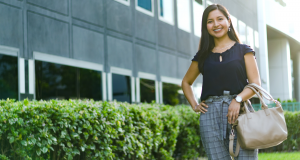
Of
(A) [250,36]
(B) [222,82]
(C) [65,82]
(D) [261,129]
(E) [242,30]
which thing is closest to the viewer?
(D) [261,129]

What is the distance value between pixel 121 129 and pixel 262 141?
11.1ft

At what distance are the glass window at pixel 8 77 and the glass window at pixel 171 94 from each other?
6.71m

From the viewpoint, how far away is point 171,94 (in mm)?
14430

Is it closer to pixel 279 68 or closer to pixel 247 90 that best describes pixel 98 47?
pixel 247 90

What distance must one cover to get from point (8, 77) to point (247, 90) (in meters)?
6.08

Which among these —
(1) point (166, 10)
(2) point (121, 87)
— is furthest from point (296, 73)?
(2) point (121, 87)

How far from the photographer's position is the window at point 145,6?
1241 centimetres

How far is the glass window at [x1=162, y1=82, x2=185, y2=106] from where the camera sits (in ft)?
46.1

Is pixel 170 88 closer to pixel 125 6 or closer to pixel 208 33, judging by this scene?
pixel 125 6

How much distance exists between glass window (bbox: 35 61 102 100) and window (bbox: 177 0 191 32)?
5.57 m

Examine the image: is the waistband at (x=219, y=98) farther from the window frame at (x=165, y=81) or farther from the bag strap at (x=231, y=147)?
the window frame at (x=165, y=81)

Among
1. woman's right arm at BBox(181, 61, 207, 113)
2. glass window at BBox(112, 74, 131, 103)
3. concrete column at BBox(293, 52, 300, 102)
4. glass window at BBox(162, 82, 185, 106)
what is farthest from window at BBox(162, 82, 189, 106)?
concrete column at BBox(293, 52, 300, 102)

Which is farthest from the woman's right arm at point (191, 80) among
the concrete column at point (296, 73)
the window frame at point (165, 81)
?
the concrete column at point (296, 73)

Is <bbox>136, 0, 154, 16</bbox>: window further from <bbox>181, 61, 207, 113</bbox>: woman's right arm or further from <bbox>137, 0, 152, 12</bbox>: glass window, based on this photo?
<bbox>181, 61, 207, 113</bbox>: woman's right arm
